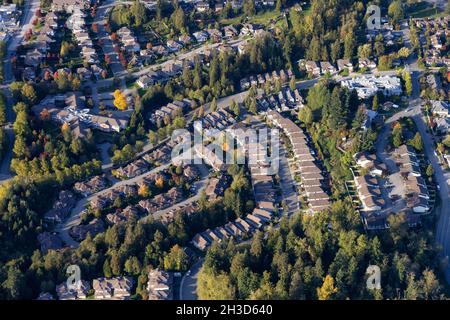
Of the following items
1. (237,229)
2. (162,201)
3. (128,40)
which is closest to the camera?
(237,229)

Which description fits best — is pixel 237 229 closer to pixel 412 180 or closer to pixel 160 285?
pixel 160 285

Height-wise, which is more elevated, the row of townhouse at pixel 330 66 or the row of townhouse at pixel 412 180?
the row of townhouse at pixel 330 66

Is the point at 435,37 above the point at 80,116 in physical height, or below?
above

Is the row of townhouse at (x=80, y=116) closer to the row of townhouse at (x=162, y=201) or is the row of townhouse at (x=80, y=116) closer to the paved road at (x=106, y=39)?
the paved road at (x=106, y=39)

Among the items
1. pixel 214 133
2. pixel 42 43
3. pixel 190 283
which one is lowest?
pixel 190 283

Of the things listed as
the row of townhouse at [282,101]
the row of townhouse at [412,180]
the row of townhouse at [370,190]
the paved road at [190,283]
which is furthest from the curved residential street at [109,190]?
the row of townhouse at [412,180]

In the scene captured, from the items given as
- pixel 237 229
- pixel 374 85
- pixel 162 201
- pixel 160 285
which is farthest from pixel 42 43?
pixel 160 285

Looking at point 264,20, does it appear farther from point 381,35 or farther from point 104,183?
point 104,183
